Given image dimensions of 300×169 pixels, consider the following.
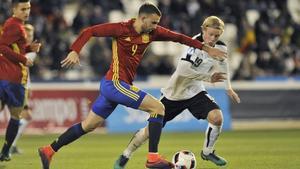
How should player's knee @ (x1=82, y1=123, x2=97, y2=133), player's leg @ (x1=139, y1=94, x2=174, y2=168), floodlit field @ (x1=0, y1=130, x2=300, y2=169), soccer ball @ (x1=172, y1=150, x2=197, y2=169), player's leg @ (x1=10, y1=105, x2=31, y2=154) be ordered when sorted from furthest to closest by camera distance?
player's leg @ (x1=10, y1=105, x2=31, y2=154) → floodlit field @ (x1=0, y1=130, x2=300, y2=169) → soccer ball @ (x1=172, y1=150, x2=197, y2=169) → player's knee @ (x1=82, y1=123, x2=97, y2=133) → player's leg @ (x1=139, y1=94, x2=174, y2=168)

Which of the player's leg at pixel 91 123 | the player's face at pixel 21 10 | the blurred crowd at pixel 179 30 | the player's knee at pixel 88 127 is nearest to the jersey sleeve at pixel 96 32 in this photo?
the player's leg at pixel 91 123

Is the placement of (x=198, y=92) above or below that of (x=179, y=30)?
above

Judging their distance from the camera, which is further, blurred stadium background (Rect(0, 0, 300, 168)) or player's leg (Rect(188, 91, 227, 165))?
blurred stadium background (Rect(0, 0, 300, 168))

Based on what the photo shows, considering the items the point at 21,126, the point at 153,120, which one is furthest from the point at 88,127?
the point at 21,126

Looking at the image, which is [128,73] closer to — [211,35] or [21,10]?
[211,35]

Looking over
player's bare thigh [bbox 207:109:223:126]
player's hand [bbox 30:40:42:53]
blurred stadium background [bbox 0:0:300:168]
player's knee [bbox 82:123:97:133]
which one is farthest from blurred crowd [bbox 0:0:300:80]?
player's knee [bbox 82:123:97:133]

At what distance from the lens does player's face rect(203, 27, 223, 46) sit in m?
10.3

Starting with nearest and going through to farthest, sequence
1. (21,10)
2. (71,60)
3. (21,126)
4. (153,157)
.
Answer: (71,60), (153,157), (21,10), (21,126)

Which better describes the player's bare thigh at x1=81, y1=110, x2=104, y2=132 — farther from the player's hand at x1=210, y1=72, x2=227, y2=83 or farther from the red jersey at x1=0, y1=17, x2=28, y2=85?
the red jersey at x1=0, y1=17, x2=28, y2=85

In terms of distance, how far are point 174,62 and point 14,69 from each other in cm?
1307

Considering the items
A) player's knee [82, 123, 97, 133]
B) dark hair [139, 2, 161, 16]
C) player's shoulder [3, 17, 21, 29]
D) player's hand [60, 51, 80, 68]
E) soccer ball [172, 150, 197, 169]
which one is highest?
dark hair [139, 2, 161, 16]

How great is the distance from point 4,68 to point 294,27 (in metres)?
15.0

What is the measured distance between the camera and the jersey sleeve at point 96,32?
29.3 ft

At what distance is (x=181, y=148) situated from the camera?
14562mm
